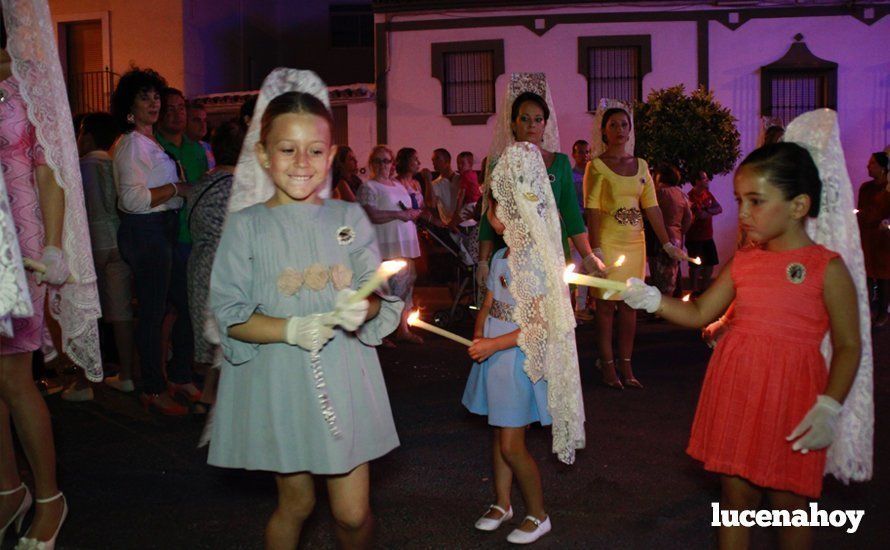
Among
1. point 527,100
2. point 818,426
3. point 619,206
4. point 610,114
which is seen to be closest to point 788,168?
point 818,426

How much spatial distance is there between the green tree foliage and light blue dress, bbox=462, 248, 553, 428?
1225cm

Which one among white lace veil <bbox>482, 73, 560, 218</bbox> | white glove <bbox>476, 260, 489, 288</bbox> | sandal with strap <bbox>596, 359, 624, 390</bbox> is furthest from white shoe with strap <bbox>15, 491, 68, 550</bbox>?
sandal with strap <bbox>596, 359, 624, 390</bbox>

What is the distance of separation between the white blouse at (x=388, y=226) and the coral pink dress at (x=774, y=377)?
617 cm

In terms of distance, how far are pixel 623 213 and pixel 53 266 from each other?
4598 millimetres

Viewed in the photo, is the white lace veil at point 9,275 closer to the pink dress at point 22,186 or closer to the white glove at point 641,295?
the pink dress at point 22,186

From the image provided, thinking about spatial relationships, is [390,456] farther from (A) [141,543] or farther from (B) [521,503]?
(A) [141,543]

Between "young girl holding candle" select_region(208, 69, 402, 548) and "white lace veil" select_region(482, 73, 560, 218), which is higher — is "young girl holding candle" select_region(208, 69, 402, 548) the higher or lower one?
the lower one

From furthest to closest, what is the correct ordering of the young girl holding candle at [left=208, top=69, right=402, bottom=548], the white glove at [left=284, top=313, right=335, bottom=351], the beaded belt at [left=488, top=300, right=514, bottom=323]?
the beaded belt at [left=488, top=300, right=514, bottom=323]
the young girl holding candle at [left=208, top=69, right=402, bottom=548]
the white glove at [left=284, top=313, right=335, bottom=351]

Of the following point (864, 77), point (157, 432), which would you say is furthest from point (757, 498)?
point (864, 77)

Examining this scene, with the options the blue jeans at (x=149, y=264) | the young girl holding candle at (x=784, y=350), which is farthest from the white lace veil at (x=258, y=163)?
A: the blue jeans at (x=149, y=264)

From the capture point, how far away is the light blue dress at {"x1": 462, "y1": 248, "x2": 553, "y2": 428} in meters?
4.00

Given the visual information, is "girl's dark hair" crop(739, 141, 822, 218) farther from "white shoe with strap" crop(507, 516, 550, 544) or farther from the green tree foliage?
the green tree foliage

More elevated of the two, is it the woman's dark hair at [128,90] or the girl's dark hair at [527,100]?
the woman's dark hair at [128,90]

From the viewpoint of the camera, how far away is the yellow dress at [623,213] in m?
7.00
